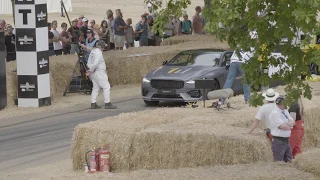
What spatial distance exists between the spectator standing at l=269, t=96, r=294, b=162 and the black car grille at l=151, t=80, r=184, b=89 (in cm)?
860

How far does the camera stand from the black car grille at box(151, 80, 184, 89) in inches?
894

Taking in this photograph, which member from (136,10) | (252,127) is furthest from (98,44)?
(136,10)

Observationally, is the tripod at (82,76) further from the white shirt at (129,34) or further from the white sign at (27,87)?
the white shirt at (129,34)

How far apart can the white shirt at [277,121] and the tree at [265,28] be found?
3559 mm

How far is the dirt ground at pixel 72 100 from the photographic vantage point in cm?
2245

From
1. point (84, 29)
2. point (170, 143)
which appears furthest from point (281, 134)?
point (84, 29)

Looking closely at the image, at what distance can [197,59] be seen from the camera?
2428cm

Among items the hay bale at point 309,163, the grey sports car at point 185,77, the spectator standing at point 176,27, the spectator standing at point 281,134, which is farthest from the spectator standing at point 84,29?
the hay bale at point 309,163

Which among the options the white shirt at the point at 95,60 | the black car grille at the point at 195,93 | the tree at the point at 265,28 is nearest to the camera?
the tree at the point at 265,28

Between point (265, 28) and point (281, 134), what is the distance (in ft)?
14.4

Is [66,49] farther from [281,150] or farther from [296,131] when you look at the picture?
[281,150]

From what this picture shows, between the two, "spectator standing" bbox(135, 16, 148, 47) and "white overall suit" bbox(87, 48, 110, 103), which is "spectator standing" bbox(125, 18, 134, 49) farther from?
"white overall suit" bbox(87, 48, 110, 103)

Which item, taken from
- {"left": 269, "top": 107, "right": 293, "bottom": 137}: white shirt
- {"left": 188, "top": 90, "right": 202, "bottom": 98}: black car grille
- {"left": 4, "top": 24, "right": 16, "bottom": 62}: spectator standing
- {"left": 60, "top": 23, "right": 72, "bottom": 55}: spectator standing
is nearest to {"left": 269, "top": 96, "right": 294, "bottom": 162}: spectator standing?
{"left": 269, "top": 107, "right": 293, "bottom": 137}: white shirt

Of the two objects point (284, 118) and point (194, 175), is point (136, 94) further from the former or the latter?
point (194, 175)
